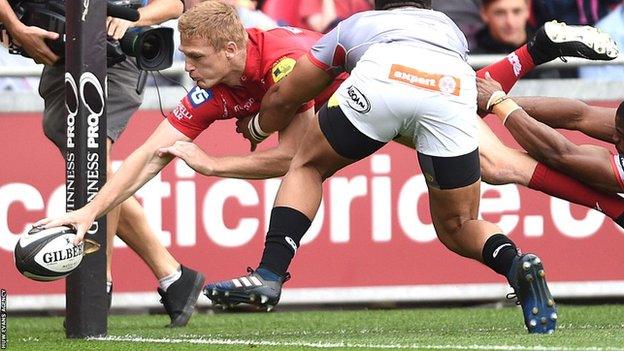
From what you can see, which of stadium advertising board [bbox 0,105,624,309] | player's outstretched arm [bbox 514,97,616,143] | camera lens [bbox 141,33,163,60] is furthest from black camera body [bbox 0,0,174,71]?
stadium advertising board [bbox 0,105,624,309]

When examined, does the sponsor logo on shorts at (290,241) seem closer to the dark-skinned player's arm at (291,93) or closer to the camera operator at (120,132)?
the dark-skinned player's arm at (291,93)

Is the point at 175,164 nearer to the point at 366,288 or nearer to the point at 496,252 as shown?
the point at 366,288

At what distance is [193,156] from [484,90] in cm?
154

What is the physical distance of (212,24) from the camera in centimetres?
678

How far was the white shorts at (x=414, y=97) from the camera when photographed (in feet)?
20.8

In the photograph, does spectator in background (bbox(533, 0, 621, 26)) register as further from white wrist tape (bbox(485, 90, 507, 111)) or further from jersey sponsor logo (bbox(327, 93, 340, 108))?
jersey sponsor logo (bbox(327, 93, 340, 108))

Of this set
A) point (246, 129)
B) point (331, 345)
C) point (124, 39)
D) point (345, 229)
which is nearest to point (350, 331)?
point (246, 129)

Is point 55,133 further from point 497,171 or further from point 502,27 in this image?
point 502,27

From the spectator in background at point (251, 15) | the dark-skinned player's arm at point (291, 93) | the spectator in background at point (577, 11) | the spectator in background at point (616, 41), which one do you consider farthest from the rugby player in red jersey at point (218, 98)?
the spectator in background at point (577, 11)

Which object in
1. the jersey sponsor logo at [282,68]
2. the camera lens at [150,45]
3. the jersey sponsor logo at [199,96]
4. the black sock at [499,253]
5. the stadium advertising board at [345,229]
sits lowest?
the stadium advertising board at [345,229]

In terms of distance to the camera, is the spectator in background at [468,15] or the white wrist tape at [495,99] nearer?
the white wrist tape at [495,99]

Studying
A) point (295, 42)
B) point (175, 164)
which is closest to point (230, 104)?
point (295, 42)

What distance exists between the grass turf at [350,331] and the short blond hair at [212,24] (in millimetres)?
1317

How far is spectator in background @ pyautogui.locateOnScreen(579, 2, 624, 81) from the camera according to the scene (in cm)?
1032
